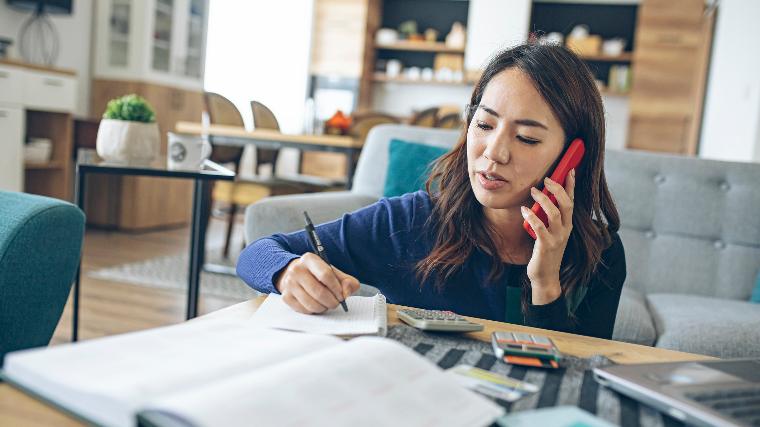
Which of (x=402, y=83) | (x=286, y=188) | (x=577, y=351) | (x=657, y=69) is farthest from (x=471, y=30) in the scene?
(x=577, y=351)

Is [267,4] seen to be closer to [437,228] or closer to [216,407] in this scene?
[437,228]

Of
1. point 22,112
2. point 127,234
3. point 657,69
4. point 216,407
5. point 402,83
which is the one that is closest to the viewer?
point 216,407

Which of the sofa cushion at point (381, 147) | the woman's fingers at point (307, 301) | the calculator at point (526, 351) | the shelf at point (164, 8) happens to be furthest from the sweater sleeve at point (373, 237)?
the shelf at point (164, 8)

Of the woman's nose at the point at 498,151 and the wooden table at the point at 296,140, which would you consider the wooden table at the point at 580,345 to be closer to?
the woman's nose at the point at 498,151

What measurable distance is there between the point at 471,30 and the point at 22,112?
410 centimetres

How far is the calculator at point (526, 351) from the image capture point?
2.20ft

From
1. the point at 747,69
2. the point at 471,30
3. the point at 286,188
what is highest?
the point at 471,30

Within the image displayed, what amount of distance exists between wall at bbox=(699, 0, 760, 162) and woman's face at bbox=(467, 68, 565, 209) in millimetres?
2797

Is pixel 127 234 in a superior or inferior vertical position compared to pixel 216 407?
inferior

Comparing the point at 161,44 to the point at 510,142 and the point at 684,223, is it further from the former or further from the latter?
the point at 510,142

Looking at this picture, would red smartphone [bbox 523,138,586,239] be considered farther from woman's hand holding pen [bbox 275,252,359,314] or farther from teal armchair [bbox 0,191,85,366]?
teal armchair [bbox 0,191,85,366]

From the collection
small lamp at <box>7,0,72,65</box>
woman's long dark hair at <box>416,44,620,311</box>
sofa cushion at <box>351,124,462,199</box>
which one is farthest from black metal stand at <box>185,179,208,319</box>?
small lamp at <box>7,0,72,65</box>

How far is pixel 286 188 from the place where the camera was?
3.46 meters

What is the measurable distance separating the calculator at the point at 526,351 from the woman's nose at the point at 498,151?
0.31 meters
